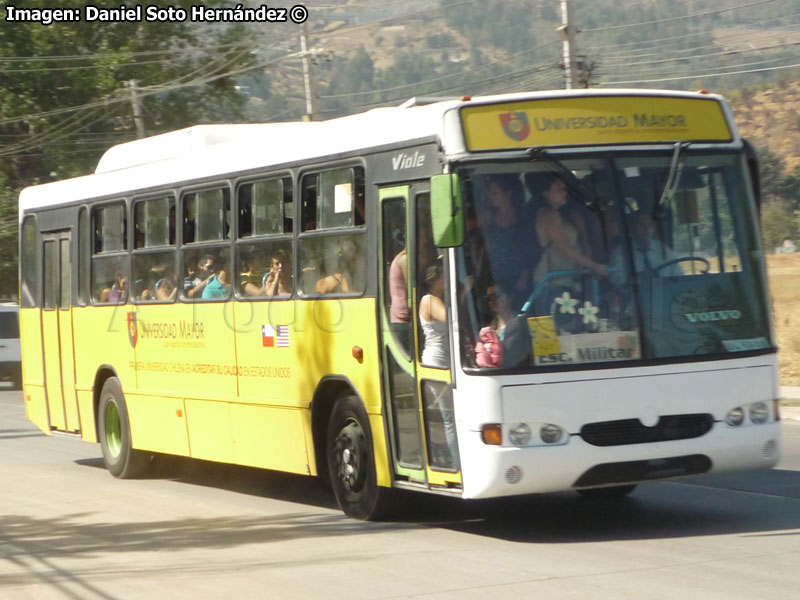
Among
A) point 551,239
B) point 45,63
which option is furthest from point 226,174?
point 45,63

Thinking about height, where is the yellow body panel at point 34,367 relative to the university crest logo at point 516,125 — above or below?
below

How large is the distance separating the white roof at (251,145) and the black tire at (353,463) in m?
1.88

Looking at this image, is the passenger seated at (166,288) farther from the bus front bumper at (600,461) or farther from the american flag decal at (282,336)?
the bus front bumper at (600,461)

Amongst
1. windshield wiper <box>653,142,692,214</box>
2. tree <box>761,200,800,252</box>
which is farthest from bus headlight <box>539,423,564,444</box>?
tree <box>761,200,800,252</box>

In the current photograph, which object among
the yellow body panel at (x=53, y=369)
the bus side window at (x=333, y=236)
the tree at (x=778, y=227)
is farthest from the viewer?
the tree at (x=778, y=227)

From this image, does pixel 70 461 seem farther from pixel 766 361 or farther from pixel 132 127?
pixel 132 127

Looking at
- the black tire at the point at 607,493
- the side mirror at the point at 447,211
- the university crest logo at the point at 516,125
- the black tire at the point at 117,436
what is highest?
the university crest logo at the point at 516,125

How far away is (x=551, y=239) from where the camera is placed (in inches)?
349

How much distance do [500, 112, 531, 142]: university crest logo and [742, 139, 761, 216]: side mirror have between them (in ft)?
5.08

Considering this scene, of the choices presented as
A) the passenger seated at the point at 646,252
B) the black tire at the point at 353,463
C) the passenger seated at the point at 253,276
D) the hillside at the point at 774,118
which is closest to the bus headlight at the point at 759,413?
the passenger seated at the point at 646,252

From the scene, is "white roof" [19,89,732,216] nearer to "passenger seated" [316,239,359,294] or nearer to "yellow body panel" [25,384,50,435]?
A: "passenger seated" [316,239,359,294]

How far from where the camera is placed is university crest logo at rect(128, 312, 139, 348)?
1369 centimetres

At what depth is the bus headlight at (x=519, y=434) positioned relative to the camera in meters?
8.65

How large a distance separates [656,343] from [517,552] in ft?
5.07
